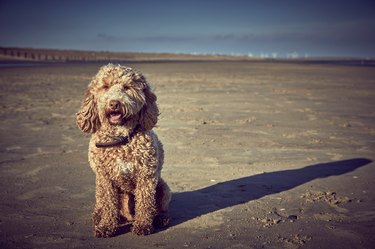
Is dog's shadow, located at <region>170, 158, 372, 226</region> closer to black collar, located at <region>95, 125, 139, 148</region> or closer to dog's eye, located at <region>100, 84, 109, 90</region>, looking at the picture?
black collar, located at <region>95, 125, 139, 148</region>

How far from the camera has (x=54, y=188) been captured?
6.24 metres

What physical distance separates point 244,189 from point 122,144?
2783 millimetres

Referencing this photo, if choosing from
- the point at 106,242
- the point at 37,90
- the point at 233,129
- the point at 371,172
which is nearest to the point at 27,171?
the point at 106,242

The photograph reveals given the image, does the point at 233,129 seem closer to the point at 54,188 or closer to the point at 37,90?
the point at 54,188

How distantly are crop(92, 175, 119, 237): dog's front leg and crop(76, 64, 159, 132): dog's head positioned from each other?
2.32 feet

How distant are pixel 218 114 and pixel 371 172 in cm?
680

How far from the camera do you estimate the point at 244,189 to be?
6246 millimetres

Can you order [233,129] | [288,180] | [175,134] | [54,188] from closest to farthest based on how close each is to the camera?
1. [54,188]
2. [288,180]
3. [175,134]
4. [233,129]

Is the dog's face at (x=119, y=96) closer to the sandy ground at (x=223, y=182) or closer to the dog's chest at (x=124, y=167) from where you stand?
the dog's chest at (x=124, y=167)

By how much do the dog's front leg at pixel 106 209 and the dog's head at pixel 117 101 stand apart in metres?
0.71

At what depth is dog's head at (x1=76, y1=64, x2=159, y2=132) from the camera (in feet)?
13.3

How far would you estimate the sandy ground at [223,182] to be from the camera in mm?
4562

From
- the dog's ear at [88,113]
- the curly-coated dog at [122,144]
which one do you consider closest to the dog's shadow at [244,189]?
the curly-coated dog at [122,144]

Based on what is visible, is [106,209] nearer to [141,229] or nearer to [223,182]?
[141,229]
